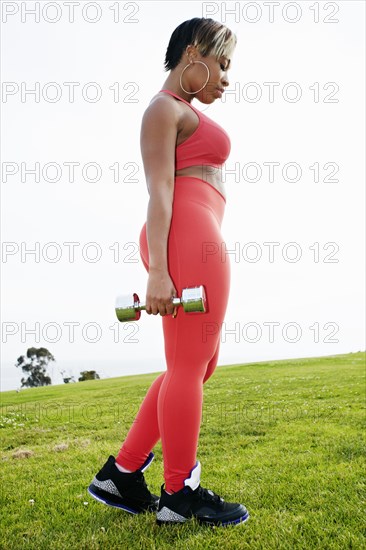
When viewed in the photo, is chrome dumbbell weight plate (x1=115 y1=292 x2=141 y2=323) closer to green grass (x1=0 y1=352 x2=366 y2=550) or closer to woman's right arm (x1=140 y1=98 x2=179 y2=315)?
woman's right arm (x1=140 y1=98 x2=179 y2=315)

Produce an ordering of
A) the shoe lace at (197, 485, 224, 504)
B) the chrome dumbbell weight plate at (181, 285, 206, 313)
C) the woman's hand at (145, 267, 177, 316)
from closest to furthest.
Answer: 1. the chrome dumbbell weight plate at (181, 285, 206, 313)
2. the woman's hand at (145, 267, 177, 316)
3. the shoe lace at (197, 485, 224, 504)

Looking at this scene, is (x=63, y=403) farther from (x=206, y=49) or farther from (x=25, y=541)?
(x=206, y=49)

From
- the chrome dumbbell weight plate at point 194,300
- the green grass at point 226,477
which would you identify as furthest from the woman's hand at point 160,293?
the green grass at point 226,477

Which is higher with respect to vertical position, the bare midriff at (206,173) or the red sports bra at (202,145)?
the red sports bra at (202,145)

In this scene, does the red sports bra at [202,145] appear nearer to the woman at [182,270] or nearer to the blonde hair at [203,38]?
the woman at [182,270]

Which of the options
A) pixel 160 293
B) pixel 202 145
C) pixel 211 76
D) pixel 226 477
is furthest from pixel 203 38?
pixel 226 477

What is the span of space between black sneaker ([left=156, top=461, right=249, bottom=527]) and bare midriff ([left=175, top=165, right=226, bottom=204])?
150cm

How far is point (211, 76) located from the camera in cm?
279

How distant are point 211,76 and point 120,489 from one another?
7.63 feet

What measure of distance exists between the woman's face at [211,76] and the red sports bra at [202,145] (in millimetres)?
152

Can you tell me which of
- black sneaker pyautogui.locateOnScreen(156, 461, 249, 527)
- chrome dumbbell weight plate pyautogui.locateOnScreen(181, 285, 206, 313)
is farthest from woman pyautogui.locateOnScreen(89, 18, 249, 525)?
chrome dumbbell weight plate pyautogui.locateOnScreen(181, 285, 206, 313)

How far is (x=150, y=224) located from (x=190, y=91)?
2.95 ft

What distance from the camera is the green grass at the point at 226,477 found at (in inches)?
97.1

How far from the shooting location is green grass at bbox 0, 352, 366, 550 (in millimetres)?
2467
